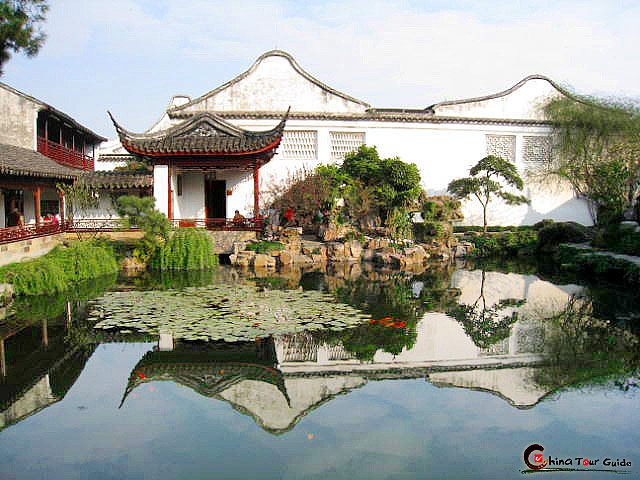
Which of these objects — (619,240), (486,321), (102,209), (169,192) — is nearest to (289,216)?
(169,192)

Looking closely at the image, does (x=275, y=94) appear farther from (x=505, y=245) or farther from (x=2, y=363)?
(x=2, y=363)

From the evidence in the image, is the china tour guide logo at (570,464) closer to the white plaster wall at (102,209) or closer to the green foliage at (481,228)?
the white plaster wall at (102,209)

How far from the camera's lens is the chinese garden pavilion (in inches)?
598

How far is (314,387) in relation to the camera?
17.1 feet

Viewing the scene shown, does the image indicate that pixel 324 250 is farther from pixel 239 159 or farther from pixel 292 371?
pixel 292 371

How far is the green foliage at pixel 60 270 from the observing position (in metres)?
9.29

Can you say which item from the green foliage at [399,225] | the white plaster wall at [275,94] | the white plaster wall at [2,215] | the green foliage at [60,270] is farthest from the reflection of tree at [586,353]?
the white plaster wall at [2,215]

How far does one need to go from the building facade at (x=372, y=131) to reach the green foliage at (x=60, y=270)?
17.4 ft

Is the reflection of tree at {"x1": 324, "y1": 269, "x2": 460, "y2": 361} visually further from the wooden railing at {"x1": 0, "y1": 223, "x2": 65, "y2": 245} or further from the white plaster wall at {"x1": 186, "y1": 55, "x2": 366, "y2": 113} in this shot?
the white plaster wall at {"x1": 186, "y1": 55, "x2": 366, "y2": 113}

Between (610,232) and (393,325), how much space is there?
9101 mm

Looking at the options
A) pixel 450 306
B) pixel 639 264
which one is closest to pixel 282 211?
pixel 450 306

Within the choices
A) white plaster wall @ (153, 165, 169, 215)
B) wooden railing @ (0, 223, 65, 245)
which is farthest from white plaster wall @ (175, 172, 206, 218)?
wooden railing @ (0, 223, 65, 245)

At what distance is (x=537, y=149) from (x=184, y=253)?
1525cm

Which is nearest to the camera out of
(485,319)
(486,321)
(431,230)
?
(486,321)
